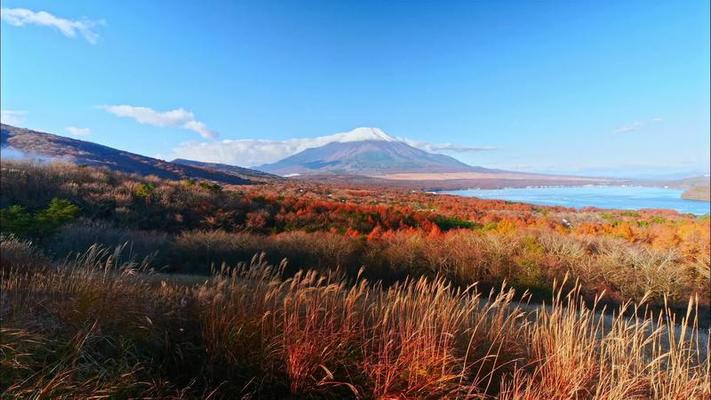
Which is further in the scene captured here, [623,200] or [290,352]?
[623,200]

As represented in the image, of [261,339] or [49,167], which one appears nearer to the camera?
[261,339]

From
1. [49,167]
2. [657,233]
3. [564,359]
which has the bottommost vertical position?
[657,233]

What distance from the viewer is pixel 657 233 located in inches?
692

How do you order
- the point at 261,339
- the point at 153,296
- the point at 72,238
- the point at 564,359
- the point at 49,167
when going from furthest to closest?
1. the point at 49,167
2. the point at 72,238
3. the point at 153,296
4. the point at 261,339
5. the point at 564,359

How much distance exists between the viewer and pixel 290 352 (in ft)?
10.4

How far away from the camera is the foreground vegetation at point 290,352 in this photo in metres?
2.90

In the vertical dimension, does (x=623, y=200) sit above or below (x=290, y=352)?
below

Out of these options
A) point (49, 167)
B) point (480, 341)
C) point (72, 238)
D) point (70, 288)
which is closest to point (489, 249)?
point (480, 341)

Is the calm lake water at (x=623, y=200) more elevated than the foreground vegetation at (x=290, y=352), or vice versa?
the foreground vegetation at (x=290, y=352)

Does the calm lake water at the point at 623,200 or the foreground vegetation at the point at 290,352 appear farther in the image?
the calm lake water at the point at 623,200

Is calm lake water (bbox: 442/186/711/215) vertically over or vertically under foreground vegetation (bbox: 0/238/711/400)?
under

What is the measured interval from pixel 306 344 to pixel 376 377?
66 centimetres

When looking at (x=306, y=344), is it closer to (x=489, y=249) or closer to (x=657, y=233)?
(x=489, y=249)

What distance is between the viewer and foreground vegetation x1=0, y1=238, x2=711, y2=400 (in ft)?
9.52
